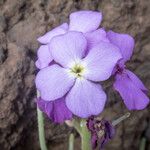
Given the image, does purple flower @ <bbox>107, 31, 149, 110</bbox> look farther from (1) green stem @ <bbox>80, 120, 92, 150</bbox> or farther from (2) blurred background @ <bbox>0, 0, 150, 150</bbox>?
(2) blurred background @ <bbox>0, 0, 150, 150</bbox>

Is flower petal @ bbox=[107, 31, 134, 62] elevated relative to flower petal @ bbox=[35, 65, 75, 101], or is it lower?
elevated

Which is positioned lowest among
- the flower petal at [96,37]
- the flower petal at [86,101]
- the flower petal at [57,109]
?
the flower petal at [57,109]

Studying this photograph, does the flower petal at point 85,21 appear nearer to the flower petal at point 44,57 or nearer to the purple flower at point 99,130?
the flower petal at point 44,57

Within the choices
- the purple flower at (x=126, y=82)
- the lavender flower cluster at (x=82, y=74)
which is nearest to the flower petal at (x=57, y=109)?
the lavender flower cluster at (x=82, y=74)

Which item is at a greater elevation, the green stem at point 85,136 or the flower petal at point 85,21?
the flower petal at point 85,21

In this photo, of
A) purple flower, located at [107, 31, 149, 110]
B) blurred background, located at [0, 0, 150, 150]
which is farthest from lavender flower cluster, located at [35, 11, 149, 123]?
blurred background, located at [0, 0, 150, 150]

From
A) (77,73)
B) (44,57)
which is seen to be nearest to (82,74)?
(77,73)

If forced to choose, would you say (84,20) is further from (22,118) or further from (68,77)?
(22,118)

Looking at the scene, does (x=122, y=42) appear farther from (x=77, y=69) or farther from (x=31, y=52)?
(x=31, y=52)

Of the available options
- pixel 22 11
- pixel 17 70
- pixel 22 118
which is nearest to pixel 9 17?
pixel 22 11
